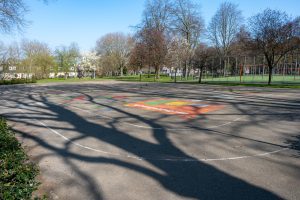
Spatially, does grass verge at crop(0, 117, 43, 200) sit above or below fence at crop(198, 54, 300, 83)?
below

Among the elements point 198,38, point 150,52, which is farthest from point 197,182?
point 198,38

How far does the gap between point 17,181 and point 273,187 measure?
185 inches

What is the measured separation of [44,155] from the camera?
7336mm

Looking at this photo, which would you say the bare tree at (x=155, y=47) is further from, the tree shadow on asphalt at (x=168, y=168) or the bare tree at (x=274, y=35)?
the tree shadow on asphalt at (x=168, y=168)

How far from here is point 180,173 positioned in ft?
19.0

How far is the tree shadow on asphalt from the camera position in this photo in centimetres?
491

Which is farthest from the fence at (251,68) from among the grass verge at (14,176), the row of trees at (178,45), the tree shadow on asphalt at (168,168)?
the grass verge at (14,176)

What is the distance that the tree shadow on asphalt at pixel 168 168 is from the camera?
4910mm

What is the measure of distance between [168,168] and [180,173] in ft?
1.26

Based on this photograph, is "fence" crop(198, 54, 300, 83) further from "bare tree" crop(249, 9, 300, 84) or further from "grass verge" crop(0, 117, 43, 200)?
"grass verge" crop(0, 117, 43, 200)

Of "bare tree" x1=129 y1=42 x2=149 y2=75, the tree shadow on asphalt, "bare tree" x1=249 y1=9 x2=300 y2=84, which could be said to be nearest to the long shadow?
the tree shadow on asphalt

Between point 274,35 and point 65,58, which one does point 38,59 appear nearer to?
point 65,58

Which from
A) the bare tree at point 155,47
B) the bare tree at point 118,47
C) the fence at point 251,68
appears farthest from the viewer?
the bare tree at point 118,47

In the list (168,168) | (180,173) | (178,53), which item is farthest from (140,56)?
(180,173)
